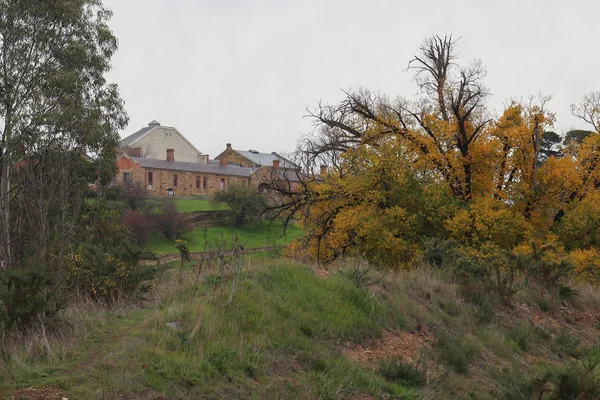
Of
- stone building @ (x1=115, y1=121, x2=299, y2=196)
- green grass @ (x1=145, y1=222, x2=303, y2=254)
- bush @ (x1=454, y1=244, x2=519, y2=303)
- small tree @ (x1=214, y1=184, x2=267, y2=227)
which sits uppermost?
stone building @ (x1=115, y1=121, x2=299, y2=196)

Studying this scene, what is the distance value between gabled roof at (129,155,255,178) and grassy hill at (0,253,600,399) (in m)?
58.2

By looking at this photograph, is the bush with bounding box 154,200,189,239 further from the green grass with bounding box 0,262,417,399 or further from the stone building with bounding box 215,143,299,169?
the green grass with bounding box 0,262,417,399

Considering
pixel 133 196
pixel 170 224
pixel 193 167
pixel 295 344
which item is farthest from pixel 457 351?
pixel 193 167

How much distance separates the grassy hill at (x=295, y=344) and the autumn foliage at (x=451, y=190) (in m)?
8.45

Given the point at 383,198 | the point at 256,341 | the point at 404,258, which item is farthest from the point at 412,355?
the point at 383,198

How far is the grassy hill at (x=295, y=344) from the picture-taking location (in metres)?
7.04

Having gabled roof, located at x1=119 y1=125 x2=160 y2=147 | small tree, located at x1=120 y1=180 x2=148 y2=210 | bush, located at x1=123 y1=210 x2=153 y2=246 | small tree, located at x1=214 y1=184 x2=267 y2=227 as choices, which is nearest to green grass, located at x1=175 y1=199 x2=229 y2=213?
small tree, located at x1=214 y1=184 x2=267 y2=227

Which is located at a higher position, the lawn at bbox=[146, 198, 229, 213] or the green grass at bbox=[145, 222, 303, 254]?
the lawn at bbox=[146, 198, 229, 213]

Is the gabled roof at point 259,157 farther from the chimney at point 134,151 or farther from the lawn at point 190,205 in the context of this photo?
the lawn at point 190,205

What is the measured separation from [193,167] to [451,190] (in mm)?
52779

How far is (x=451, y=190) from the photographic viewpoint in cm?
2498

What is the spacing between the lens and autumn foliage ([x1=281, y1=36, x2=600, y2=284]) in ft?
74.7

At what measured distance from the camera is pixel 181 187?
72062 millimetres

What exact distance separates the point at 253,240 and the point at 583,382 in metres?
47.8
